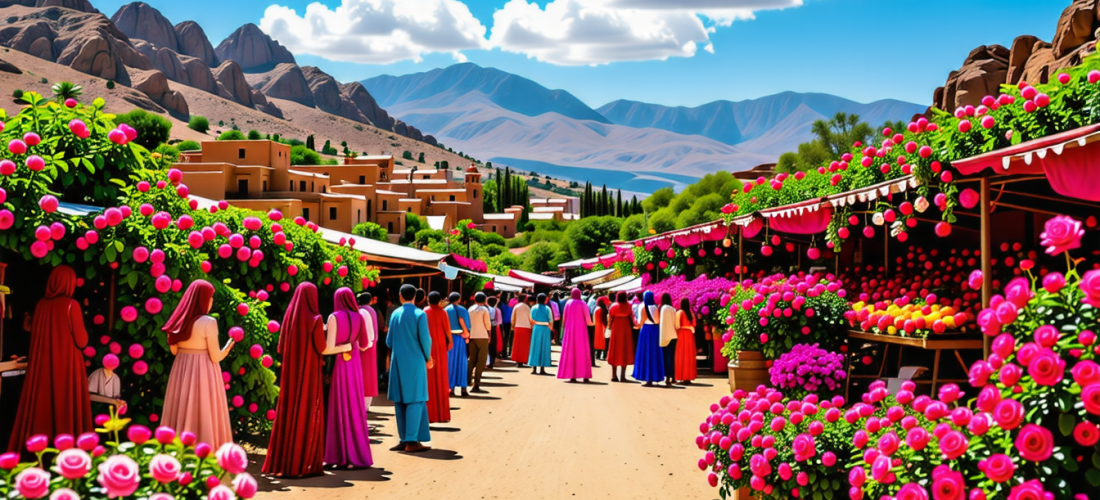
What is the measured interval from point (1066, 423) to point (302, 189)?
81415mm

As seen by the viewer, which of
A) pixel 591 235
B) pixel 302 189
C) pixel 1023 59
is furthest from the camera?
pixel 302 189

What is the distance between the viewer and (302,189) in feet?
267

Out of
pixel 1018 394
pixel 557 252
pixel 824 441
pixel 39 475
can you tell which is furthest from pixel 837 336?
pixel 557 252

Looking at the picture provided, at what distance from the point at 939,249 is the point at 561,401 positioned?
5733 millimetres

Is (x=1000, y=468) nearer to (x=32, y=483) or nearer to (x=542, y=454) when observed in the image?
(x=32, y=483)

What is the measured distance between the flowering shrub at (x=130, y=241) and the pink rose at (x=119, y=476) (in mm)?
4398

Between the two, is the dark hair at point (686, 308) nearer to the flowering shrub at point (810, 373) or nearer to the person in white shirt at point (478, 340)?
the person in white shirt at point (478, 340)

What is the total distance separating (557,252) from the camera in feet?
237

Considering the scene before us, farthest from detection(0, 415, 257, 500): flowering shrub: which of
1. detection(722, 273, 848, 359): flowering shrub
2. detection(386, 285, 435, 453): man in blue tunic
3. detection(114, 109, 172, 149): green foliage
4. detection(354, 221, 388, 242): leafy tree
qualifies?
detection(114, 109, 172, 149): green foliage

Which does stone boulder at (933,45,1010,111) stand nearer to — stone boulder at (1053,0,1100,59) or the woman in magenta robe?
stone boulder at (1053,0,1100,59)

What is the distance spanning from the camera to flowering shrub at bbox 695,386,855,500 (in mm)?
5750

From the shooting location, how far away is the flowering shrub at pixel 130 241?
726 centimetres

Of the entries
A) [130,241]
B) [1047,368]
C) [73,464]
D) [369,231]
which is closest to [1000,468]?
[1047,368]

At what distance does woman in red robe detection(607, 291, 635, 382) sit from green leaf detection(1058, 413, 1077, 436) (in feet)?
42.1
